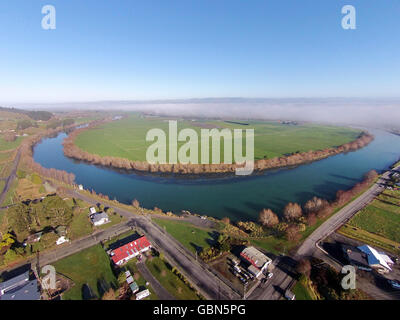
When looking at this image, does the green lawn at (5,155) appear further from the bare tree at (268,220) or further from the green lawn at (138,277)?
the bare tree at (268,220)

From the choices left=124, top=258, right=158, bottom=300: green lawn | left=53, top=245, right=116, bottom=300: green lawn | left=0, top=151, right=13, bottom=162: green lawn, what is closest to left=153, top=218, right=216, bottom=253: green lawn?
left=124, top=258, right=158, bottom=300: green lawn

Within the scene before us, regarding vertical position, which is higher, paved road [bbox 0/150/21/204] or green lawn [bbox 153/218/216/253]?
paved road [bbox 0/150/21/204]

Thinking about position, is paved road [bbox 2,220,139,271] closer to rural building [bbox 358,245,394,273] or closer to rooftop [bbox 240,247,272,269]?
rooftop [bbox 240,247,272,269]

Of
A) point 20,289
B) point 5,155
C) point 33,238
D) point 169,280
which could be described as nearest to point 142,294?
point 169,280

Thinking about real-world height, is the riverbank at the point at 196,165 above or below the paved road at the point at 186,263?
above

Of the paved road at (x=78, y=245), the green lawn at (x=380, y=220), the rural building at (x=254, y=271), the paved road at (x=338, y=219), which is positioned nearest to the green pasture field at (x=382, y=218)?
the green lawn at (x=380, y=220)

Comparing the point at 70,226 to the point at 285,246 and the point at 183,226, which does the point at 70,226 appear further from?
the point at 285,246
